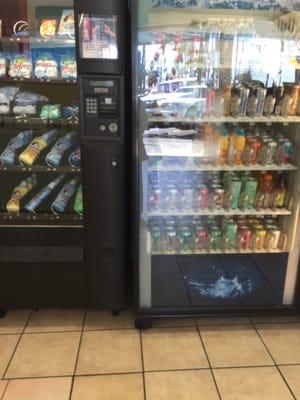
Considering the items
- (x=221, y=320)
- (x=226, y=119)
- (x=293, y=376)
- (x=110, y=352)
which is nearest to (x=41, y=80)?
(x=226, y=119)

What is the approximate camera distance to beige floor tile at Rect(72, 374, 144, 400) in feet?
5.89

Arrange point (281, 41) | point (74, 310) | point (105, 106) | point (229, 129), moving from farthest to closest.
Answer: point (74, 310), point (229, 129), point (281, 41), point (105, 106)

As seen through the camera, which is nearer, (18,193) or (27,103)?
(27,103)

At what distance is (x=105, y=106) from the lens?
6.15 feet

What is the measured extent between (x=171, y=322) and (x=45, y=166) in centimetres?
116

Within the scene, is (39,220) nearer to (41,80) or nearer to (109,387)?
(41,80)

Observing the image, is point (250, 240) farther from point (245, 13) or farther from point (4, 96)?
point (4, 96)

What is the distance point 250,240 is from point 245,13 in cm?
122

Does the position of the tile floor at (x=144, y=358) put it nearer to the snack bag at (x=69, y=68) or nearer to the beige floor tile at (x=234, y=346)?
the beige floor tile at (x=234, y=346)

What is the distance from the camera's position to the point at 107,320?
2312mm

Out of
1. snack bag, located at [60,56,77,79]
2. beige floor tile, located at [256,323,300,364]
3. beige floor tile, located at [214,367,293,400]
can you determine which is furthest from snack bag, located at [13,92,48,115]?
beige floor tile, located at [256,323,300,364]

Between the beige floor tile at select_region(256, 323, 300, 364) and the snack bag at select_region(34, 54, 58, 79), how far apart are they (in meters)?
A: 1.82

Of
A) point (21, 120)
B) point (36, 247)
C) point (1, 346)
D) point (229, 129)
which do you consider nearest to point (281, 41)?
point (229, 129)

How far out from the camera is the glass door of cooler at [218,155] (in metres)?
1.99
